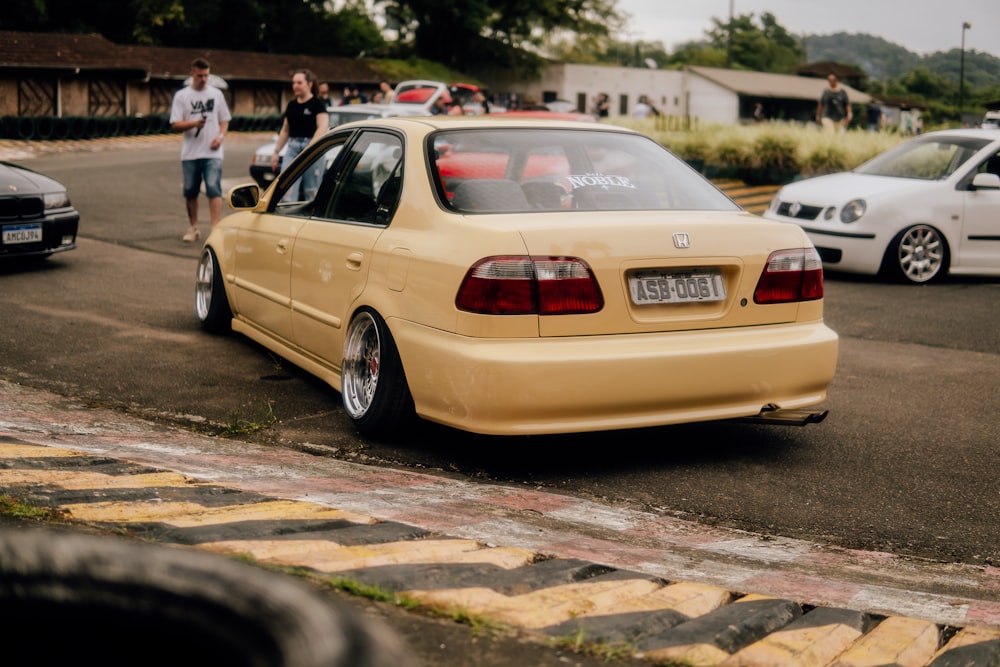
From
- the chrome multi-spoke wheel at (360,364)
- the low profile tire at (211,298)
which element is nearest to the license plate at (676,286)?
the chrome multi-spoke wheel at (360,364)

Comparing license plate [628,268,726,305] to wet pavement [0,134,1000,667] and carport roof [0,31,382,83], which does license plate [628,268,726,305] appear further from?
carport roof [0,31,382,83]

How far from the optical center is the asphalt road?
4848 mm

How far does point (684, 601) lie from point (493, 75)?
7440 cm

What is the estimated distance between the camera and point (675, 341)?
515cm

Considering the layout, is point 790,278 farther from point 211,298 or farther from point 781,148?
point 781,148

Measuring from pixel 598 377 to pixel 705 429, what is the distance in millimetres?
1414

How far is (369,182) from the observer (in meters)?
6.09

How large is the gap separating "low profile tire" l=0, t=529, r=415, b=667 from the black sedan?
1009 centimetres

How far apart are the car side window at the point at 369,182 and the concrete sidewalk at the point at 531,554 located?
1.26 metres

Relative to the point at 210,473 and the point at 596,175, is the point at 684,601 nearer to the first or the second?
the point at 210,473

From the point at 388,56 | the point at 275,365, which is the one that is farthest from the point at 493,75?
the point at 275,365

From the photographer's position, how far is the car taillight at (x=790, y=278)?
5398mm

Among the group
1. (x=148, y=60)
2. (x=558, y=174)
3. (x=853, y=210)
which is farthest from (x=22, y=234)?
(x=148, y=60)

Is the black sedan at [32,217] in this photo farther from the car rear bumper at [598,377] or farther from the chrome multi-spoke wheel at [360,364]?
the car rear bumper at [598,377]
